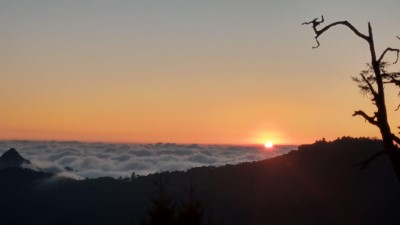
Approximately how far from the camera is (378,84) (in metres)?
10.2

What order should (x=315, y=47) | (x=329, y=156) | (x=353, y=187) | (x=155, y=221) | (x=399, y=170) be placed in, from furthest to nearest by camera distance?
(x=329, y=156)
(x=353, y=187)
(x=155, y=221)
(x=315, y=47)
(x=399, y=170)

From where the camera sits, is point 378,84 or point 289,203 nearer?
point 378,84

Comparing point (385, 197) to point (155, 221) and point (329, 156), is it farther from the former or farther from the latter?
point (155, 221)

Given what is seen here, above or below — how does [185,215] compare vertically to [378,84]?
below

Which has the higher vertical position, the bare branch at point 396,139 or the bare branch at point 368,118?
the bare branch at point 368,118

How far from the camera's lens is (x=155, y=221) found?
143 feet

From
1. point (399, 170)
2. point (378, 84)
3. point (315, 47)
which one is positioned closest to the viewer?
point (399, 170)

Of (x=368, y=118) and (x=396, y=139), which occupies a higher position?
(x=368, y=118)

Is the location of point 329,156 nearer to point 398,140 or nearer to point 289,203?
point 289,203

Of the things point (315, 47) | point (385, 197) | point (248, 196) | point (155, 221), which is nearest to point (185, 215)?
point (155, 221)

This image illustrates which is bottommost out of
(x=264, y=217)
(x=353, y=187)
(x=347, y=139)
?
(x=264, y=217)

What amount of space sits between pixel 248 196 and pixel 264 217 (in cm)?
1933

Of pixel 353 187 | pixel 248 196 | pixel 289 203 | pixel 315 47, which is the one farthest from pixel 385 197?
pixel 315 47

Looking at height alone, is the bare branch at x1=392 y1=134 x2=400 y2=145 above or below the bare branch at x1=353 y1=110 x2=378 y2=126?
below
